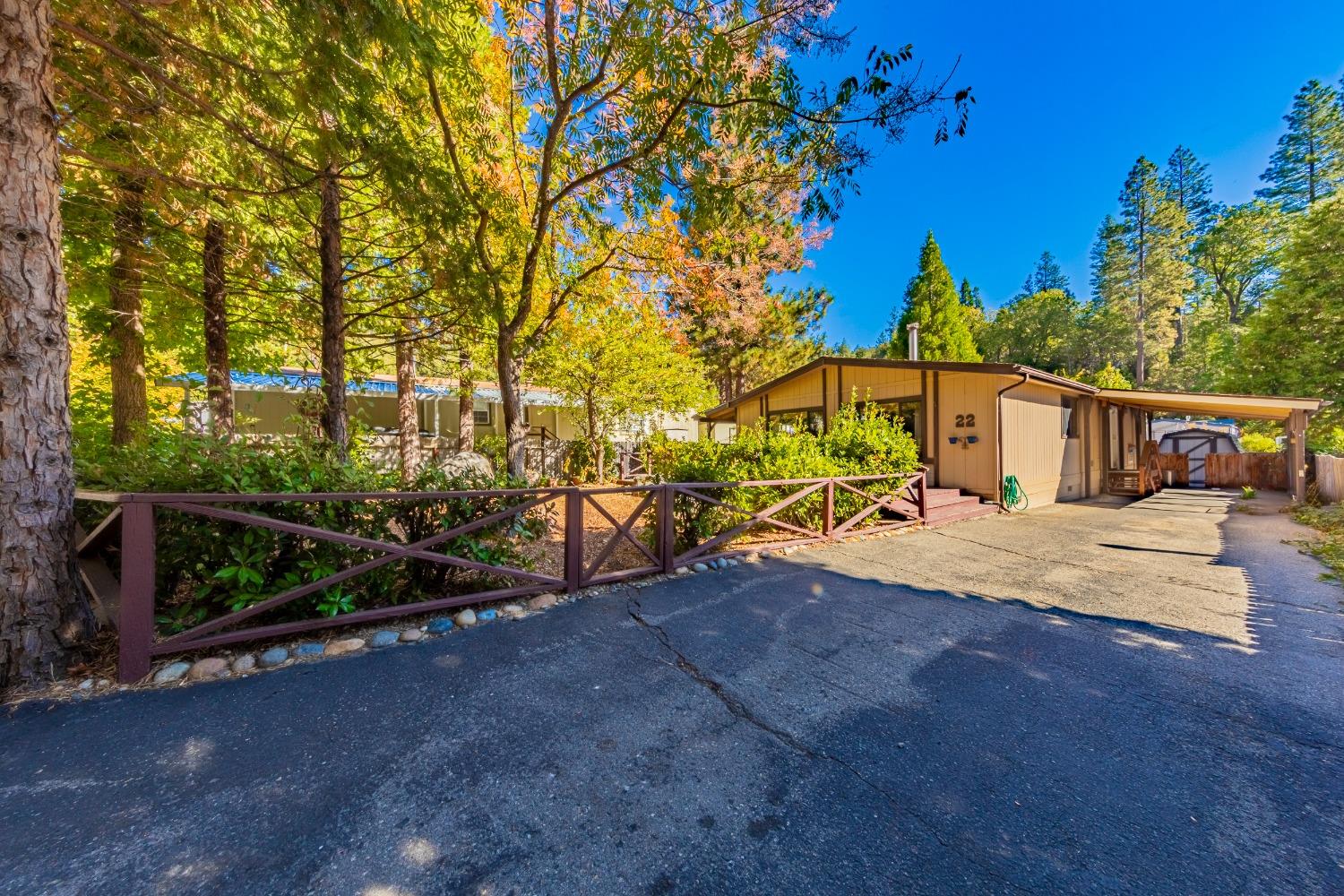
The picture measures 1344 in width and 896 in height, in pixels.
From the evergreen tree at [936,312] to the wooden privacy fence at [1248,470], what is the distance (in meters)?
10.6

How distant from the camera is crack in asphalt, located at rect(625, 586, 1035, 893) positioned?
1.57 m

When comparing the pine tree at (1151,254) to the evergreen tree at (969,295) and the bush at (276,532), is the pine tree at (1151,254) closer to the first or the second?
the evergreen tree at (969,295)

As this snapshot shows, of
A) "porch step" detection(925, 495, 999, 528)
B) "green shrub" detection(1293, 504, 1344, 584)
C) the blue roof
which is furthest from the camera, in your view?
the blue roof

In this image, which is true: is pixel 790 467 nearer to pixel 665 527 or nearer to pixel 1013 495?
pixel 665 527

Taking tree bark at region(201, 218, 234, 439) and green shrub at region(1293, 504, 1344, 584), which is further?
tree bark at region(201, 218, 234, 439)

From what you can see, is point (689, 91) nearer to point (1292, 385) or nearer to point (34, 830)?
point (34, 830)

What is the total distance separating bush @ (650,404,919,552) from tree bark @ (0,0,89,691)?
15.2 ft

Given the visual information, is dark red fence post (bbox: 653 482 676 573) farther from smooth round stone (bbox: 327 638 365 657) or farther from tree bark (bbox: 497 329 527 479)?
smooth round stone (bbox: 327 638 365 657)

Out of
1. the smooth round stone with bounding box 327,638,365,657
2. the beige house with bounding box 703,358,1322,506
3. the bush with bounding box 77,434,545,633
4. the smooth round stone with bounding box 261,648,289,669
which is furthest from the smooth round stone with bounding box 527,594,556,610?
the beige house with bounding box 703,358,1322,506

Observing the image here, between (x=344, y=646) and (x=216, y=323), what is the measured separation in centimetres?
553

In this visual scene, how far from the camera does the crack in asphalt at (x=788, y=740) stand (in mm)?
1568

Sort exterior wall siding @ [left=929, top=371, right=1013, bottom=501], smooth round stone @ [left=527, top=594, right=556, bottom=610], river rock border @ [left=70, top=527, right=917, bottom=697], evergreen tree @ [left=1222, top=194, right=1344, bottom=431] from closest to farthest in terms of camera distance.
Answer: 1. river rock border @ [left=70, top=527, right=917, bottom=697]
2. smooth round stone @ [left=527, top=594, right=556, bottom=610]
3. exterior wall siding @ [left=929, top=371, right=1013, bottom=501]
4. evergreen tree @ [left=1222, top=194, right=1344, bottom=431]

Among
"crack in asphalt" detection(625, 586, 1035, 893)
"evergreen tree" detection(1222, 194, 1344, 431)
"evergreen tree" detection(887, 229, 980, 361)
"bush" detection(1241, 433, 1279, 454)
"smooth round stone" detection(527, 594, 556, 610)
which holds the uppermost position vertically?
"evergreen tree" detection(887, 229, 980, 361)

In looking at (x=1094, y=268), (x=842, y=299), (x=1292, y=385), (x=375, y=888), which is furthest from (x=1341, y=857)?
(x=1094, y=268)
